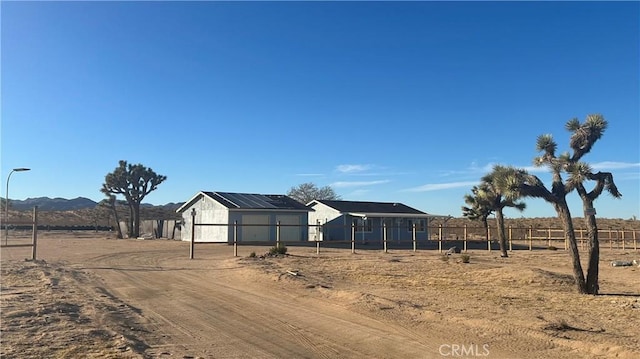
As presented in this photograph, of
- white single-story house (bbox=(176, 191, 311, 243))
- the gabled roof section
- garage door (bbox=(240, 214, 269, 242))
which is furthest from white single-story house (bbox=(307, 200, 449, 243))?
garage door (bbox=(240, 214, 269, 242))

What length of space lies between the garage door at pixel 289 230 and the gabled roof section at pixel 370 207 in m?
3.91

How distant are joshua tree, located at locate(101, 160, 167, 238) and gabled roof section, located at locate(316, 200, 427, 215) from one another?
1845 centimetres

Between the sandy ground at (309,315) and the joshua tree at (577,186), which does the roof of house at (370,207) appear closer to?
the sandy ground at (309,315)

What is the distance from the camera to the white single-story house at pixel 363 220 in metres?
41.9

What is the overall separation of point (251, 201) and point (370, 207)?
1082cm

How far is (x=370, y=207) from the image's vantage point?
45938mm

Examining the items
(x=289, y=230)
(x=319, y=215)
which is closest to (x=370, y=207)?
(x=319, y=215)

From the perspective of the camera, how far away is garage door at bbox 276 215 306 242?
40.6m

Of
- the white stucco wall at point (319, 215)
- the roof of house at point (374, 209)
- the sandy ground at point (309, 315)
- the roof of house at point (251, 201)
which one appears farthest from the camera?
the white stucco wall at point (319, 215)

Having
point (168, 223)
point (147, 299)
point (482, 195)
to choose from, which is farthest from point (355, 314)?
point (168, 223)

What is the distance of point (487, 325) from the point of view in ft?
28.3

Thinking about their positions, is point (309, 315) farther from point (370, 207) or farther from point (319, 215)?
point (370, 207)

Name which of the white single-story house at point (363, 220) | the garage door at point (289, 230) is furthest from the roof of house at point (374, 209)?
the garage door at point (289, 230)

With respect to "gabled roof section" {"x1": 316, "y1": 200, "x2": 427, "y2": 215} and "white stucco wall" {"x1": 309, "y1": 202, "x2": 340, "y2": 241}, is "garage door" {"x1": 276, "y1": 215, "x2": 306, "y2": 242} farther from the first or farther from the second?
"gabled roof section" {"x1": 316, "y1": 200, "x2": 427, "y2": 215}
